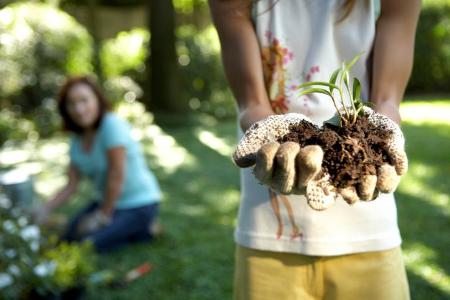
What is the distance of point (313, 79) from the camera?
147 centimetres

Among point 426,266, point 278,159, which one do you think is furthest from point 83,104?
point 278,159

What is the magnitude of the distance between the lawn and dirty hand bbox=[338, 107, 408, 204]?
2217mm

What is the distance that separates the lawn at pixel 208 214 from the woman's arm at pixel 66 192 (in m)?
0.59

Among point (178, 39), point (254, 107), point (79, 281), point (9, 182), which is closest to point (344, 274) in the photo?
point (254, 107)

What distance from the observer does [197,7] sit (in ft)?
63.2

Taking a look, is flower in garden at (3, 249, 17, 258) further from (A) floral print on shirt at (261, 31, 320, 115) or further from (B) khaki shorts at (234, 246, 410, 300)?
(A) floral print on shirt at (261, 31, 320, 115)

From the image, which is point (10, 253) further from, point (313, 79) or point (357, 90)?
point (357, 90)

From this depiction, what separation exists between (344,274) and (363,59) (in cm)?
56

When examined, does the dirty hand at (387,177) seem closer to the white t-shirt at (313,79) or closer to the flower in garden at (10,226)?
the white t-shirt at (313,79)

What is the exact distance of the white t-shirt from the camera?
4.72 ft

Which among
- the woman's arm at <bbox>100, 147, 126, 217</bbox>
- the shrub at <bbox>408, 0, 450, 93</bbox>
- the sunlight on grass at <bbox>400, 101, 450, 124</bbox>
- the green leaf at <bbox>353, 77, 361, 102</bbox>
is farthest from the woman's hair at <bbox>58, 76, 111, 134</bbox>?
the shrub at <bbox>408, 0, 450, 93</bbox>

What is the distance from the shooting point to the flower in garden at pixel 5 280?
8.39ft

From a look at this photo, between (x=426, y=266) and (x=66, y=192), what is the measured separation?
2.58 metres

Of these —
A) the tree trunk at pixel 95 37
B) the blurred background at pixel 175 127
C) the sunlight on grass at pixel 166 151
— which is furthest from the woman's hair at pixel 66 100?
the tree trunk at pixel 95 37
